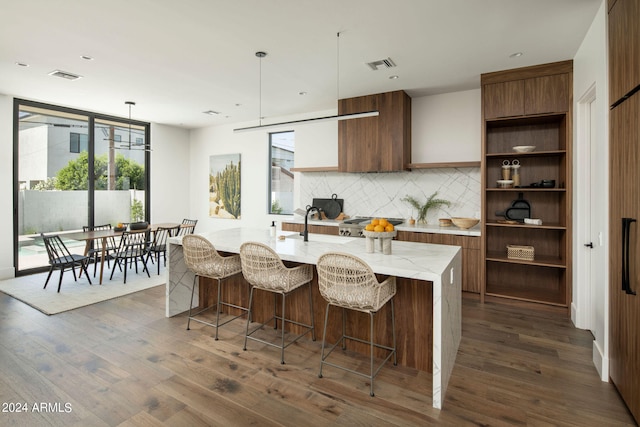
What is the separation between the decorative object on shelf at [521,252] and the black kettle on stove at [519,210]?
38cm

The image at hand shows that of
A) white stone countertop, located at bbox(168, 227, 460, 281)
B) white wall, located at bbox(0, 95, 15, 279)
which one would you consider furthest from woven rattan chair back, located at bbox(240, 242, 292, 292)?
white wall, located at bbox(0, 95, 15, 279)

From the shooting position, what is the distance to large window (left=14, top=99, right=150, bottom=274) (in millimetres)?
5609

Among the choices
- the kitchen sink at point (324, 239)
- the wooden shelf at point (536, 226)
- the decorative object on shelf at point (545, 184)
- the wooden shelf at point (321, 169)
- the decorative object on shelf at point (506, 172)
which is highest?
the wooden shelf at point (321, 169)

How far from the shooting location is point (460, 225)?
15.2 ft

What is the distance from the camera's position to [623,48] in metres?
2.15

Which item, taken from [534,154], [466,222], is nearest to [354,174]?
[466,222]

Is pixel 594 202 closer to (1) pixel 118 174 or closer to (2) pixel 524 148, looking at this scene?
(2) pixel 524 148

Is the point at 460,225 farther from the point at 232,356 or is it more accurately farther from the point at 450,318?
the point at 232,356

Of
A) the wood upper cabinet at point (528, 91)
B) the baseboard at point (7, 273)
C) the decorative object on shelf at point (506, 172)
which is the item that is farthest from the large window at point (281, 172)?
the baseboard at point (7, 273)

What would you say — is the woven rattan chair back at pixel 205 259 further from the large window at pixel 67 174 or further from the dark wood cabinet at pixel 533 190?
the large window at pixel 67 174

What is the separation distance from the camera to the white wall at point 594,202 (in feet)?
8.30

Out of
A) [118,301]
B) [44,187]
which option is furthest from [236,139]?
[118,301]

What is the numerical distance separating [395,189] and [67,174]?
5768mm

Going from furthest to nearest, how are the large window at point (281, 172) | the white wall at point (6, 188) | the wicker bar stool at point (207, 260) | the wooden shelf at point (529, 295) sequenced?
the large window at point (281, 172) < the white wall at point (6, 188) < the wooden shelf at point (529, 295) < the wicker bar stool at point (207, 260)
